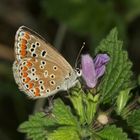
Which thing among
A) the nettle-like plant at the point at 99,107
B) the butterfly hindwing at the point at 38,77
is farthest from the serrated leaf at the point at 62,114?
the butterfly hindwing at the point at 38,77

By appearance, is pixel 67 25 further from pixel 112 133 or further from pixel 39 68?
pixel 112 133

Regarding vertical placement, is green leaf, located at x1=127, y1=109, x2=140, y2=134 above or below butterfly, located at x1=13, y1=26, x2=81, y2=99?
below

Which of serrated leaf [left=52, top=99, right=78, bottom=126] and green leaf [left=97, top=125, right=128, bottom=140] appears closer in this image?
green leaf [left=97, top=125, right=128, bottom=140]

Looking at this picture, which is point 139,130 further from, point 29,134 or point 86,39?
point 86,39

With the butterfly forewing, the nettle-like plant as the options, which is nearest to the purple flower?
the nettle-like plant

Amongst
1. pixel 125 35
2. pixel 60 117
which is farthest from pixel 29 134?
pixel 125 35

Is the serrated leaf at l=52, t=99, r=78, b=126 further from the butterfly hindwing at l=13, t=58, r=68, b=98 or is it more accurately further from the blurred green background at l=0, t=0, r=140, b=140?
the blurred green background at l=0, t=0, r=140, b=140

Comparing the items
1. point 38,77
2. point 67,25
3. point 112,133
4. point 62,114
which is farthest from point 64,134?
point 67,25

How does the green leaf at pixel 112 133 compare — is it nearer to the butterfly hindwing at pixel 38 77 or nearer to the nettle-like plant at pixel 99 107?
the nettle-like plant at pixel 99 107
